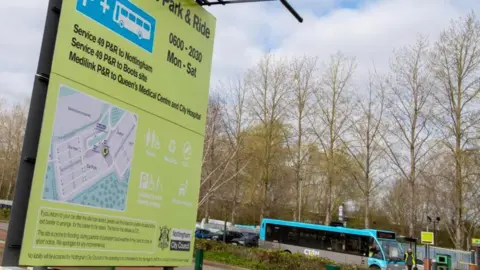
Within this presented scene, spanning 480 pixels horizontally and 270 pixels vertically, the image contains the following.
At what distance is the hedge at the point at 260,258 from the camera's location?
1969cm

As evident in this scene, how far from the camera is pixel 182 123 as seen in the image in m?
4.71

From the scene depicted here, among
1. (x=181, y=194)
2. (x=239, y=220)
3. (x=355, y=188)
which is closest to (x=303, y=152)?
(x=355, y=188)

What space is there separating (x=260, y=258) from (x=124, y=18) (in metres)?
20.2

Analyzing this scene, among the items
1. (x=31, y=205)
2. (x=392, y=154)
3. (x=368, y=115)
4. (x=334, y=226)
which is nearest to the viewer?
(x=31, y=205)

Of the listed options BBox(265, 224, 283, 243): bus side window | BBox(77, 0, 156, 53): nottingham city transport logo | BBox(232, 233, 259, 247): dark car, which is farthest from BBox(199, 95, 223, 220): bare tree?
BBox(77, 0, 156, 53): nottingham city transport logo

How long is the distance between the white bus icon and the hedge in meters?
15.6

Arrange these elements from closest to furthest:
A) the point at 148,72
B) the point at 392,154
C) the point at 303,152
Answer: the point at 148,72 < the point at 392,154 < the point at 303,152

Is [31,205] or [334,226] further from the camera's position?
[334,226]

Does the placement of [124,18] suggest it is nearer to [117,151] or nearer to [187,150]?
[117,151]

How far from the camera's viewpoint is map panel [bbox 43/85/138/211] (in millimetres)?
3309

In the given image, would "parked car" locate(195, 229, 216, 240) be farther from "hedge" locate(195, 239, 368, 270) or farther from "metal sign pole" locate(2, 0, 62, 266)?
"metal sign pole" locate(2, 0, 62, 266)

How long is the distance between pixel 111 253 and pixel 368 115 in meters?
35.6

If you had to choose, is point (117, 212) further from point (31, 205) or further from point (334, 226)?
point (334, 226)

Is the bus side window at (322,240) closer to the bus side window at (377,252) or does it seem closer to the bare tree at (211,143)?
the bus side window at (377,252)
